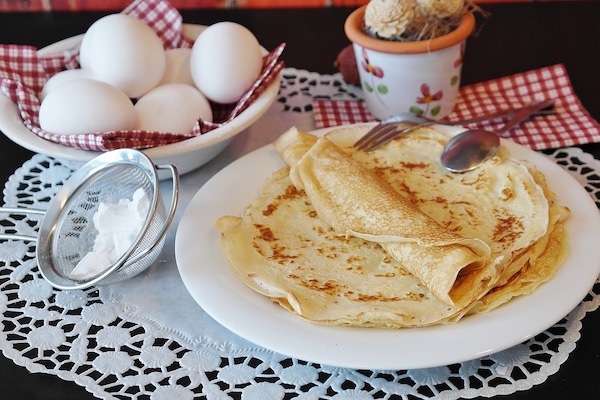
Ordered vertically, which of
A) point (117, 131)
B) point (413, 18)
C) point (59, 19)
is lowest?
point (59, 19)

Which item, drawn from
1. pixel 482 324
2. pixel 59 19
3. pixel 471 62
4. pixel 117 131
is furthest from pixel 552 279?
pixel 59 19

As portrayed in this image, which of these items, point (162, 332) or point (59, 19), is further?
point (59, 19)

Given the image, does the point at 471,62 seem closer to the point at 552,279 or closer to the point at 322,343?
the point at 552,279

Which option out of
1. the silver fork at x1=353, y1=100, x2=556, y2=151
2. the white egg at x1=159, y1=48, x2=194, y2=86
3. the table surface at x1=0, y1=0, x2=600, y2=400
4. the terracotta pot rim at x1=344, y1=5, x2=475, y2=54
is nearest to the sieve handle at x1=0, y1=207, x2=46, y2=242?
the table surface at x1=0, y1=0, x2=600, y2=400

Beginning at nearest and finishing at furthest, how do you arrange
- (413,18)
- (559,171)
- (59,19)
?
(559,171)
(413,18)
(59,19)

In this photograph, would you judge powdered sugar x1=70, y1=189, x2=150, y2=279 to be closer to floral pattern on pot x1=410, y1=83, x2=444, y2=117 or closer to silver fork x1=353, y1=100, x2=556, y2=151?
silver fork x1=353, y1=100, x2=556, y2=151

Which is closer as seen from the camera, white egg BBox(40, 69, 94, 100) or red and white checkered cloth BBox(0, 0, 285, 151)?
red and white checkered cloth BBox(0, 0, 285, 151)

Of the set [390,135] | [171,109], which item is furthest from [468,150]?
[171,109]
